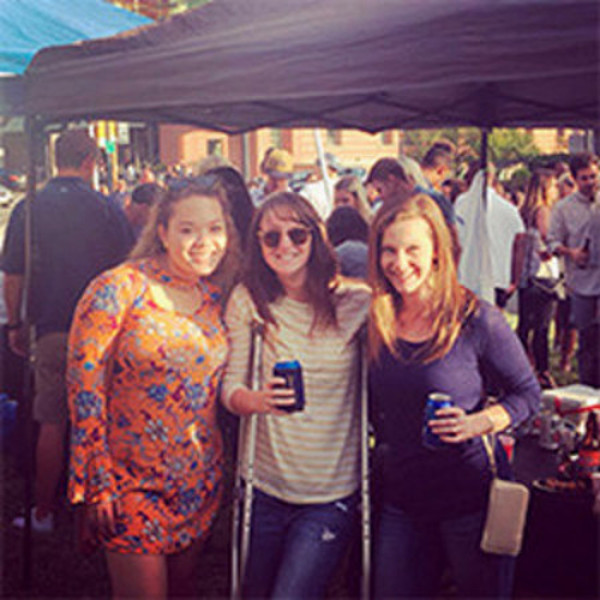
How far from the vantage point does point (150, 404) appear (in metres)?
3.03

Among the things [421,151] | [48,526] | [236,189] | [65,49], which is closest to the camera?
[65,49]

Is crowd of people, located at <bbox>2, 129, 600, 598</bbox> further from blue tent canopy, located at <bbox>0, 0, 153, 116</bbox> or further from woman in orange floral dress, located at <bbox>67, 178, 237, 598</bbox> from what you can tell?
blue tent canopy, located at <bbox>0, 0, 153, 116</bbox>

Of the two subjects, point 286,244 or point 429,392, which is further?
point 286,244

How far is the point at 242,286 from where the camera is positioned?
3182mm

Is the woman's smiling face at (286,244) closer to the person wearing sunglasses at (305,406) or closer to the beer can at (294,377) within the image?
the person wearing sunglasses at (305,406)

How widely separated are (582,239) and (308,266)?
17.2ft

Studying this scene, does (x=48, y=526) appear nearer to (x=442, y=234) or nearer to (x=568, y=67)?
(x=442, y=234)

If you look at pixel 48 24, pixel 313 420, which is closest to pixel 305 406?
pixel 313 420

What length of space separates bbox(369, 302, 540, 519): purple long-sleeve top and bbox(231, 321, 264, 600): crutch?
16.4 inches

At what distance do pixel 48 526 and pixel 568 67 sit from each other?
3834mm

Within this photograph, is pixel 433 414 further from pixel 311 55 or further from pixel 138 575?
pixel 311 55

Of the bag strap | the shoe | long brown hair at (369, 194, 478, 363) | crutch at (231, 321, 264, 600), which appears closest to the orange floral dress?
crutch at (231, 321, 264, 600)

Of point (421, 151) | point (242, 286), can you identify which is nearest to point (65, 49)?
point (242, 286)

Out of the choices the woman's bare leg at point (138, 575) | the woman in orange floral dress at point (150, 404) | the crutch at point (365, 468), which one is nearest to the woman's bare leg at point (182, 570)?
the woman in orange floral dress at point (150, 404)
